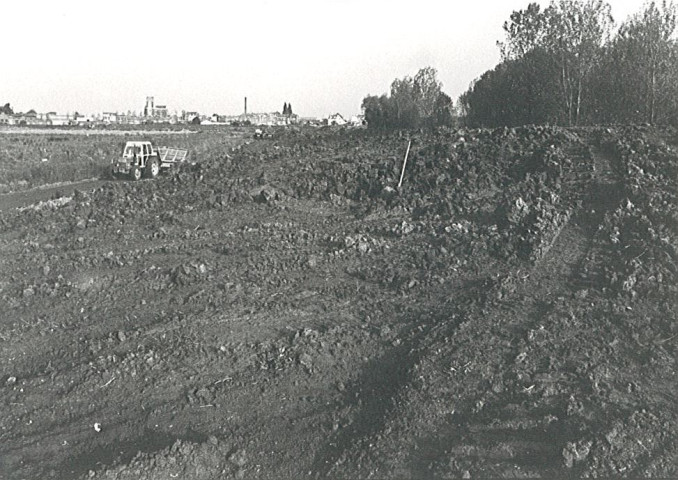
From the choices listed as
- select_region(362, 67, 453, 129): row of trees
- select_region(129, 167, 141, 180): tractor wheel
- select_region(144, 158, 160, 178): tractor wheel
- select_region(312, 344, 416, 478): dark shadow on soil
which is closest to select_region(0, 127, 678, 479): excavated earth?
select_region(312, 344, 416, 478): dark shadow on soil

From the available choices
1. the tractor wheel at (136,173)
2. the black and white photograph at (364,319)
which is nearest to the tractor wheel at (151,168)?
the tractor wheel at (136,173)

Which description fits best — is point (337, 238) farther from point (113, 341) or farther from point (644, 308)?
point (644, 308)

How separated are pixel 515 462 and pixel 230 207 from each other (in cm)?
1057

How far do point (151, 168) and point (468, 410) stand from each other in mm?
19664

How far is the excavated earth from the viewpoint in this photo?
5516 mm

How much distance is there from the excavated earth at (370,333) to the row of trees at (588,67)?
1045 centimetres

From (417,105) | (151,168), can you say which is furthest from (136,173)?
(417,105)

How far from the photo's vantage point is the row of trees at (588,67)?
72.7 ft

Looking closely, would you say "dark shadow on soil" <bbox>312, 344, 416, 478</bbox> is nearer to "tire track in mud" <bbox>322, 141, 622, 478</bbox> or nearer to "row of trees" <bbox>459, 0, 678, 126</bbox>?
"tire track in mud" <bbox>322, 141, 622, 478</bbox>

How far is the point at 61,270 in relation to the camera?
1062 cm

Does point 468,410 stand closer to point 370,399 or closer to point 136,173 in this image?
point 370,399

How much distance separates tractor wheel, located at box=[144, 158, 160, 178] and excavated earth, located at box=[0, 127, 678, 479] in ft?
29.3

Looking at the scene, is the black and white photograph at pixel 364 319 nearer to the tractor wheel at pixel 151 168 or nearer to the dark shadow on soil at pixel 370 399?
the dark shadow on soil at pixel 370 399

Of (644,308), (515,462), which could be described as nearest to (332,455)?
(515,462)
